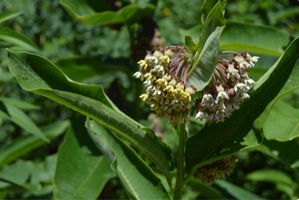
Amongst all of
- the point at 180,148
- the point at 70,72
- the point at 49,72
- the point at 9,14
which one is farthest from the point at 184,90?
the point at 70,72

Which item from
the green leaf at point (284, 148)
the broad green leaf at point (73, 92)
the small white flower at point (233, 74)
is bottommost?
the green leaf at point (284, 148)

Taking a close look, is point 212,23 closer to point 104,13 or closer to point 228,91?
point 228,91

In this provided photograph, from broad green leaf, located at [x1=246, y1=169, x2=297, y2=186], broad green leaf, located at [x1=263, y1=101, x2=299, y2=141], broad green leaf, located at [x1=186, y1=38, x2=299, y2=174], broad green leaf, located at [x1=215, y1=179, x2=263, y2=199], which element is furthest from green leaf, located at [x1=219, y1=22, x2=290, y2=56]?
broad green leaf, located at [x1=246, y1=169, x2=297, y2=186]

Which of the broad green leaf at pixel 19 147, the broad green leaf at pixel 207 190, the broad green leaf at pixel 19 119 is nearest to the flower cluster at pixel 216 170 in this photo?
the broad green leaf at pixel 207 190

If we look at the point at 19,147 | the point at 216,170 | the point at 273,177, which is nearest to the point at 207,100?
the point at 216,170

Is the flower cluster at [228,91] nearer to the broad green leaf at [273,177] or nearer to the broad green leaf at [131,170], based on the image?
the broad green leaf at [131,170]
